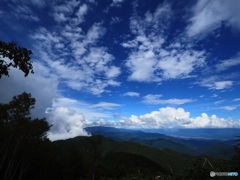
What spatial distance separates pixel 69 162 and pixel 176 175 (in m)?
91.9

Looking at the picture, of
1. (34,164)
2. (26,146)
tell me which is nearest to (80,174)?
(34,164)

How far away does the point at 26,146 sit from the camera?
5250cm

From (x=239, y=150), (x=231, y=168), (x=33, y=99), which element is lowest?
(x=231, y=168)

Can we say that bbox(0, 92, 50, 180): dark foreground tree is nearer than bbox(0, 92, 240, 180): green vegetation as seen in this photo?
No

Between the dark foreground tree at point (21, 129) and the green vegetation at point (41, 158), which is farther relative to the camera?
the dark foreground tree at point (21, 129)

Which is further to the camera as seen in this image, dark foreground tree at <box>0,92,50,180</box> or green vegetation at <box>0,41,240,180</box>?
dark foreground tree at <box>0,92,50,180</box>

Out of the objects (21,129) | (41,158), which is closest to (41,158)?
(41,158)

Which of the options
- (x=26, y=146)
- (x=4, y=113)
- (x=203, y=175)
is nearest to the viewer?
(x=203, y=175)

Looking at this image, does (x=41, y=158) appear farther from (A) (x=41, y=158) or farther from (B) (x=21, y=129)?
(B) (x=21, y=129)

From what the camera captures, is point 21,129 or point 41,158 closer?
point 21,129

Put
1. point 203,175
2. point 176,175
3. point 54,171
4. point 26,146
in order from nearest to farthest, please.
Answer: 1. point 203,175
2. point 176,175
3. point 26,146
4. point 54,171

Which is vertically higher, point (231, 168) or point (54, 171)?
point (231, 168)

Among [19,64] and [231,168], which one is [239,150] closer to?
[231,168]

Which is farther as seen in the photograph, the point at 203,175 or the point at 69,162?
the point at 69,162
